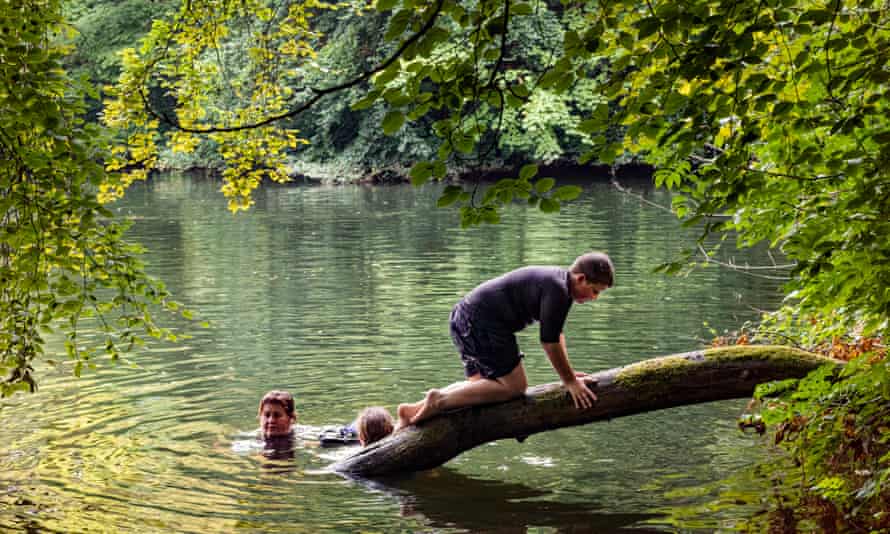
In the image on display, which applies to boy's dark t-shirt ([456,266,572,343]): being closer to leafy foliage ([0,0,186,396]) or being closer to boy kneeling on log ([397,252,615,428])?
boy kneeling on log ([397,252,615,428])

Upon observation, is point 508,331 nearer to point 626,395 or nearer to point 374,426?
point 626,395

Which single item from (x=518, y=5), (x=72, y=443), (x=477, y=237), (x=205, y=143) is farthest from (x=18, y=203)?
(x=205, y=143)

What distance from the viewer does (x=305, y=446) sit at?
9.64m

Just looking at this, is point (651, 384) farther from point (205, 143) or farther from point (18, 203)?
point (205, 143)

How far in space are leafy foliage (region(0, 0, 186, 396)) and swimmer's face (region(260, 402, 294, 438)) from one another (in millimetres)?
2694

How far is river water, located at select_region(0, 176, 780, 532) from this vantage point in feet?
25.2

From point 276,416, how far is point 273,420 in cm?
5

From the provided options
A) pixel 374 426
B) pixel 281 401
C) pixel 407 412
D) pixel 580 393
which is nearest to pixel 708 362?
pixel 580 393

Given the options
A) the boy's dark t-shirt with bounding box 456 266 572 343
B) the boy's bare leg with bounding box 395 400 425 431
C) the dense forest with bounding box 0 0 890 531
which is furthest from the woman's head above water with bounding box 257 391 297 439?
the boy's dark t-shirt with bounding box 456 266 572 343

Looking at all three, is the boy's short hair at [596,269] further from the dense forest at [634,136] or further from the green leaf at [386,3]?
the green leaf at [386,3]

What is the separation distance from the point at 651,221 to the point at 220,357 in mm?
17544

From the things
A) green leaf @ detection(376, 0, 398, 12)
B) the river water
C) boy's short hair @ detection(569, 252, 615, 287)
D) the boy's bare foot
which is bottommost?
the river water

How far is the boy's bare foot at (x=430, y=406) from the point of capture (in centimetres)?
814

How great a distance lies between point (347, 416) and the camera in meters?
10.7
